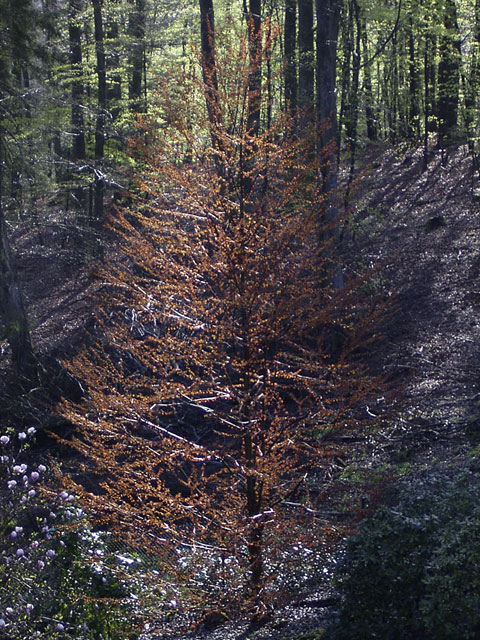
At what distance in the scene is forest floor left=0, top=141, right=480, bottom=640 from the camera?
8711 mm

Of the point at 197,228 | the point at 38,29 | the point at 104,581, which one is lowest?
the point at 104,581

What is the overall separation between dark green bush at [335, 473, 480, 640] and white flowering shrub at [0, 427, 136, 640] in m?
2.00

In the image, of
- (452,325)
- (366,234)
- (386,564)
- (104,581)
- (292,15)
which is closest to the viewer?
(386,564)

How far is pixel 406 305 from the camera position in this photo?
14.1 metres

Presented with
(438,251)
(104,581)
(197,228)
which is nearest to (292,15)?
(438,251)

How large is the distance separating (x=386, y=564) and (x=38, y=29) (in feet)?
39.6

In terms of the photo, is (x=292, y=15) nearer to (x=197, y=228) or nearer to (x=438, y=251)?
(x=438, y=251)

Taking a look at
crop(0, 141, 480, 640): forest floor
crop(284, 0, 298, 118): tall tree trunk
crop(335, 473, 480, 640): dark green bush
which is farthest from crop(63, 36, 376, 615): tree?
crop(284, 0, 298, 118): tall tree trunk

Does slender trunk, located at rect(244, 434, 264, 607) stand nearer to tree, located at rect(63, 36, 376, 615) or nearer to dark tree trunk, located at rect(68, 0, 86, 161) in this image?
tree, located at rect(63, 36, 376, 615)

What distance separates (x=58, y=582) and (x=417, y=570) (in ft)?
10.1

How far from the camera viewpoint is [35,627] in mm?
5219

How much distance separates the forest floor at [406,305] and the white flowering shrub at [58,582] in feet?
3.32

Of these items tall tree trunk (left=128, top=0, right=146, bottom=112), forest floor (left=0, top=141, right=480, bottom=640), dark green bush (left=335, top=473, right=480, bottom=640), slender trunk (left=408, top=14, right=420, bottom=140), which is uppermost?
tall tree trunk (left=128, top=0, right=146, bottom=112)

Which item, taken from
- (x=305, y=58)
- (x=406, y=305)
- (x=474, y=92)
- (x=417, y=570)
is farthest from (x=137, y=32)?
(x=417, y=570)
